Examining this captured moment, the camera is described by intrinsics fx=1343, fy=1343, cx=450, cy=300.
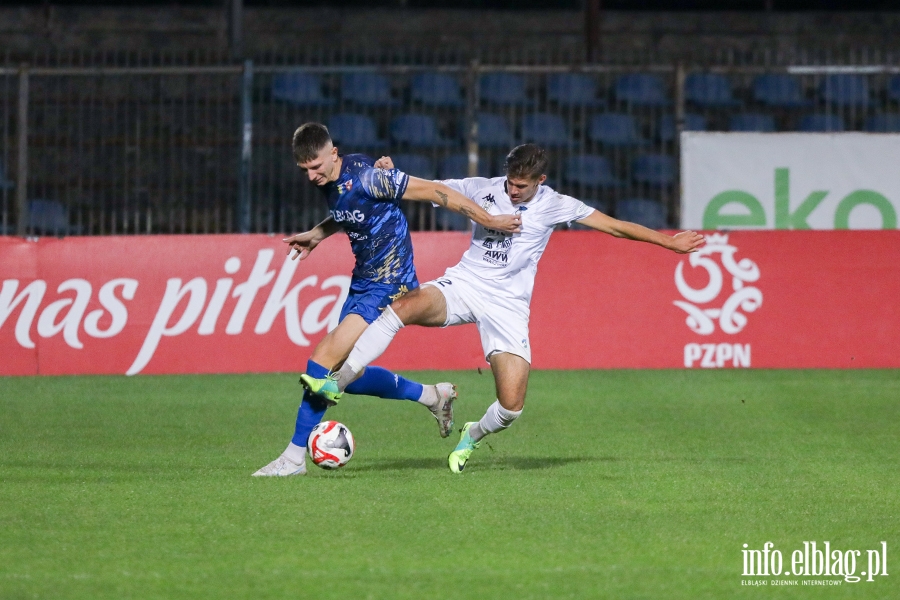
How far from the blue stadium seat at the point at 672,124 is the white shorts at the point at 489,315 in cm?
1046

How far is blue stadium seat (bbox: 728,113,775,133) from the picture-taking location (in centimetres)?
1900

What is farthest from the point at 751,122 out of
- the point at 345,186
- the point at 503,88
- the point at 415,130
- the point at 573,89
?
the point at 345,186

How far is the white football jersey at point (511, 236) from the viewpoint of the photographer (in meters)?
7.79

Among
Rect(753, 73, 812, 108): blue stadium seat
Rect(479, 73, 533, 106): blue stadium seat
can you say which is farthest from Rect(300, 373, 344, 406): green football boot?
Rect(753, 73, 812, 108): blue stadium seat

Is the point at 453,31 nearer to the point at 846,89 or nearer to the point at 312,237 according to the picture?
the point at 846,89

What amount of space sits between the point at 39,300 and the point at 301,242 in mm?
5575

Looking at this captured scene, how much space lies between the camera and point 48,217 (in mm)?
16438

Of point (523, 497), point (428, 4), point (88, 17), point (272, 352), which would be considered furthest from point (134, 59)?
point (523, 497)

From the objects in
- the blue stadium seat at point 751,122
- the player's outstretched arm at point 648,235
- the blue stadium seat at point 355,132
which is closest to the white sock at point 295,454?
the player's outstretched arm at point 648,235

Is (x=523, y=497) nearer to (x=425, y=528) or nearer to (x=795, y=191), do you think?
(x=425, y=528)

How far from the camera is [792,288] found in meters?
13.2

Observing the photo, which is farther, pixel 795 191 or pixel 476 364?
pixel 795 191

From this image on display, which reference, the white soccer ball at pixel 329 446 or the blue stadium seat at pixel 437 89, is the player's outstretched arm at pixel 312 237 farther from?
the blue stadium seat at pixel 437 89

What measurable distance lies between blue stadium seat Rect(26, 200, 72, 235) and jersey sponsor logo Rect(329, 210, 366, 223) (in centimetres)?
925
